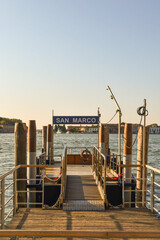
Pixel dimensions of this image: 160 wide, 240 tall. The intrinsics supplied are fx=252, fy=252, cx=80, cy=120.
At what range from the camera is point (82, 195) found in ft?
29.0

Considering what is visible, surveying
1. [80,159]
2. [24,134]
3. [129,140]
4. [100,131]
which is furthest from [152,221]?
[80,159]

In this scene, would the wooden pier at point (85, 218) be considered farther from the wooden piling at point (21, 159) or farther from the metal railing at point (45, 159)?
the metal railing at point (45, 159)

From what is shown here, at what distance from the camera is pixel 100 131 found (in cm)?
1673

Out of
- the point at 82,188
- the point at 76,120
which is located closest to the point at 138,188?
the point at 82,188

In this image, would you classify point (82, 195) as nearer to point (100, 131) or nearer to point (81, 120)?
point (100, 131)

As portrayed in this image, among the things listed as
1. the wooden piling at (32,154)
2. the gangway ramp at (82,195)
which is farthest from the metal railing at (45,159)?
the wooden piling at (32,154)

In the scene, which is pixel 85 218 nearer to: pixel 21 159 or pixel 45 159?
pixel 21 159

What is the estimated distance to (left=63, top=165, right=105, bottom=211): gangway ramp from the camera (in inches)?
296

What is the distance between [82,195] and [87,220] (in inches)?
89.2

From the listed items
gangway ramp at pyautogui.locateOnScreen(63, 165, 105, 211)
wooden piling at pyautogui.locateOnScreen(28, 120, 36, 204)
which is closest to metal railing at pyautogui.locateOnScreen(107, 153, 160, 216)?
gangway ramp at pyautogui.locateOnScreen(63, 165, 105, 211)

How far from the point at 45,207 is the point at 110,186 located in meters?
3.99

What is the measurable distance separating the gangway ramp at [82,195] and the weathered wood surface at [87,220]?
29cm

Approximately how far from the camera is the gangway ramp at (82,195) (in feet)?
24.7

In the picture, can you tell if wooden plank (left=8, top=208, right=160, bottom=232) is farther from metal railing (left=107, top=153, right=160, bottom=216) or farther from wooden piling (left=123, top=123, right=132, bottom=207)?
wooden piling (left=123, top=123, right=132, bottom=207)
